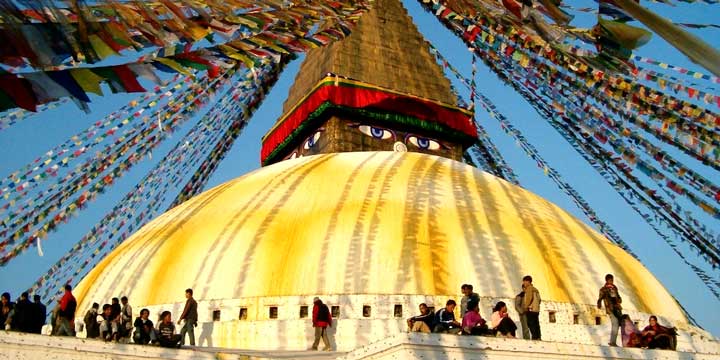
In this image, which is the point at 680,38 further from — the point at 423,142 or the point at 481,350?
the point at 423,142

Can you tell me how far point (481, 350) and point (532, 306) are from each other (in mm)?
1015

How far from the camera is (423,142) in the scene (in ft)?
56.1

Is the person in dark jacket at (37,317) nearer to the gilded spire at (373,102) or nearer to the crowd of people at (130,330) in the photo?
the crowd of people at (130,330)

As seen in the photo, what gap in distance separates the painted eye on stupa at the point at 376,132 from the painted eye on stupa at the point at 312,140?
3.23 feet

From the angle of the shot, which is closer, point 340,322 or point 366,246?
point 340,322

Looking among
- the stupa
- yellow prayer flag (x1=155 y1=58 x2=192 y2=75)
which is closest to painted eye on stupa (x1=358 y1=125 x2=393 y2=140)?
the stupa

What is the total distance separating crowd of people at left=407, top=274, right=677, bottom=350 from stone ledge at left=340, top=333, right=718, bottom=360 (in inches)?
15.2

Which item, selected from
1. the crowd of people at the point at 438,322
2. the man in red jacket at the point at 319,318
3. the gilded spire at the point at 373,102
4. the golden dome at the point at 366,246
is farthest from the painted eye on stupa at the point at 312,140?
the crowd of people at the point at 438,322

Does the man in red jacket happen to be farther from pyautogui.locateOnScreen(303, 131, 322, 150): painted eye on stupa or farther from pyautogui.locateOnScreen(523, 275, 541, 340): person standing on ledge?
pyautogui.locateOnScreen(303, 131, 322, 150): painted eye on stupa

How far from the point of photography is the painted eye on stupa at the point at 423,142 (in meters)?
17.0

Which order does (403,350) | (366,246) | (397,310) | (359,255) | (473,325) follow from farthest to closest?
(366,246), (359,255), (397,310), (473,325), (403,350)

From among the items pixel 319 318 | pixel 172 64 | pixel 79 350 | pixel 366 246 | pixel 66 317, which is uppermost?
pixel 172 64

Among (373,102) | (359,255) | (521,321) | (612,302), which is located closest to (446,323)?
(521,321)

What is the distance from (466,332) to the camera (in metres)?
7.73
